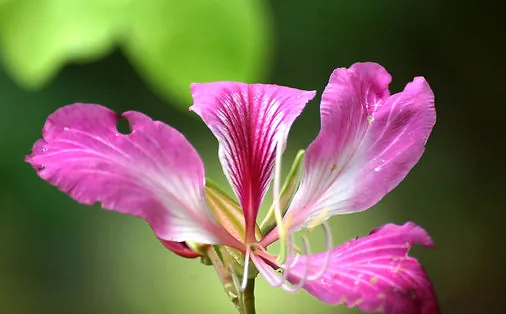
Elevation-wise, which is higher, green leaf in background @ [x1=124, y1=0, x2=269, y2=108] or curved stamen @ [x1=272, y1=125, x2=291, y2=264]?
green leaf in background @ [x1=124, y1=0, x2=269, y2=108]

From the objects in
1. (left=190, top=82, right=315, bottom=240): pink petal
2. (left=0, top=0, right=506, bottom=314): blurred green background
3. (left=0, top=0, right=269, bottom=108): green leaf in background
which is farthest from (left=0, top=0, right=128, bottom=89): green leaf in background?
(left=0, top=0, right=506, bottom=314): blurred green background

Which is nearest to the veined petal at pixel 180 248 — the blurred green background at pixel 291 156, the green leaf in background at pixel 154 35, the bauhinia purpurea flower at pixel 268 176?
the bauhinia purpurea flower at pixel 268 176

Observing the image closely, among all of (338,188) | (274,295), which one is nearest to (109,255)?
(274,295)

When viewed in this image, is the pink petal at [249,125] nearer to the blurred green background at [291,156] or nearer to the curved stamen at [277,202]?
the curved stamen at [277,202]

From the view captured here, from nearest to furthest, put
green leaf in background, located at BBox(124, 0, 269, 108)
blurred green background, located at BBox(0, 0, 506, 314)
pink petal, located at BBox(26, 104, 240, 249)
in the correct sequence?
pink petal, located at BBox(26, 104, 240, 249) → green leaf in background, located at BBox(124, 0, 269, 108) → blurred green background, located at BBox(0, 0, 506, 314)

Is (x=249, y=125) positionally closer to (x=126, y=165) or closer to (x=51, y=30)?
(x=126, y=165)

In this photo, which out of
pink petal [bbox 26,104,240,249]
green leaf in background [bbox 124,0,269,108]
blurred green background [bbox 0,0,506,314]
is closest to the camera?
pink petal [bbox 26,104,240,249]

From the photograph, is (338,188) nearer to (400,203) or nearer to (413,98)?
(413,98)

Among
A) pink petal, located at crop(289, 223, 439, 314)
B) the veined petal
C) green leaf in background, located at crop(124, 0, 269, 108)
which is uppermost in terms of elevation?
green leaf in background, located at crop(124, 0, 269, 108)

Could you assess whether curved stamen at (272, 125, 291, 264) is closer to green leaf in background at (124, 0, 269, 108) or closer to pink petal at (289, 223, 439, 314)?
pink petal at (289, 223, 439, 314)
